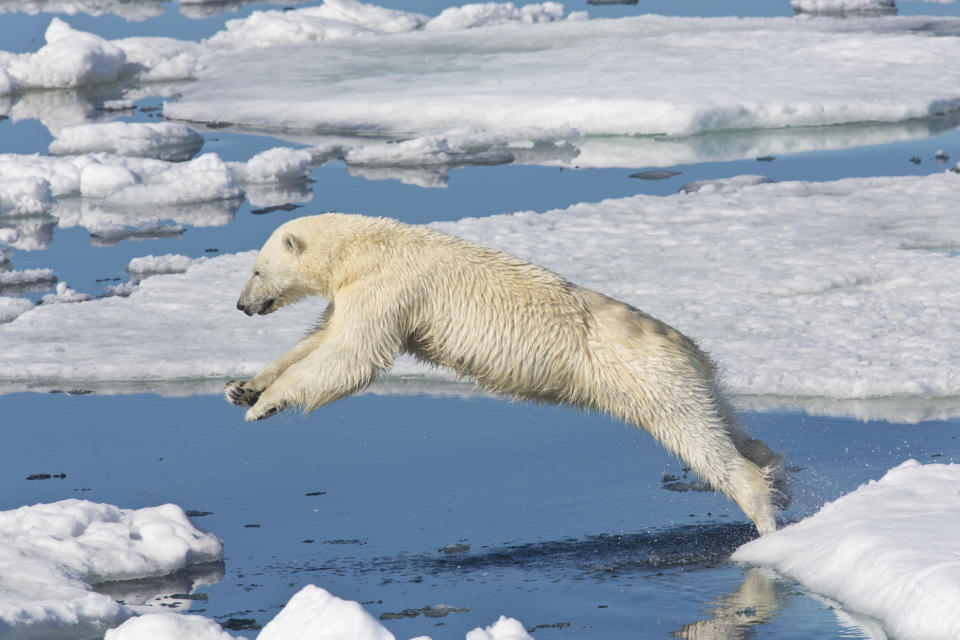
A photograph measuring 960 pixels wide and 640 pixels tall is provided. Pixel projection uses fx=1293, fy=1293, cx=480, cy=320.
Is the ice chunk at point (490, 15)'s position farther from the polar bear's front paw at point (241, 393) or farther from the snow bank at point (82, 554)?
the snow bank at point (82, 554)

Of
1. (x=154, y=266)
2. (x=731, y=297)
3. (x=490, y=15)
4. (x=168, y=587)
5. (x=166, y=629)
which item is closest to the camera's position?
(x=166, y=629)

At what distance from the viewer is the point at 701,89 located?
1169 cm

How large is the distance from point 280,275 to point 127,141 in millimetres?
7261

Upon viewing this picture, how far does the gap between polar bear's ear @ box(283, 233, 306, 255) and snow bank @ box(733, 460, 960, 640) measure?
Result: 184 cm

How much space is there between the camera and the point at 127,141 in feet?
37.4

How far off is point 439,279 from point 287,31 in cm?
1317

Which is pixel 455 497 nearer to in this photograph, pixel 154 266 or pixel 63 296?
pixel 63 296

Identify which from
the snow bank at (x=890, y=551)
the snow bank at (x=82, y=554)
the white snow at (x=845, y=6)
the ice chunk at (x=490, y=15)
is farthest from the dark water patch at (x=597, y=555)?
the white snow at (x=845, y=6)

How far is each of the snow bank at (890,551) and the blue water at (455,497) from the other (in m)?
0.09

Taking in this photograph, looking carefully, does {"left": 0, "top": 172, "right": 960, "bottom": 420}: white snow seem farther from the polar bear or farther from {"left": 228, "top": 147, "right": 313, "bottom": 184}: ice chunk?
{"left": 228, "top": 147, "right": 313, "bottom": 184}: ice chunk

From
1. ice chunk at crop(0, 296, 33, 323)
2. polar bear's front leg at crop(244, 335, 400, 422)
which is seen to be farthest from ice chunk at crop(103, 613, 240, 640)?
ice chunk at crop(0, 296, 33, 323)

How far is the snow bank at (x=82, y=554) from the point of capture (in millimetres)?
3648

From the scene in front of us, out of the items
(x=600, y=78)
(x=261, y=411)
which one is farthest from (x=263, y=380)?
(x=600, y=78)

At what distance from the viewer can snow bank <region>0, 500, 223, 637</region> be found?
3648 mm
